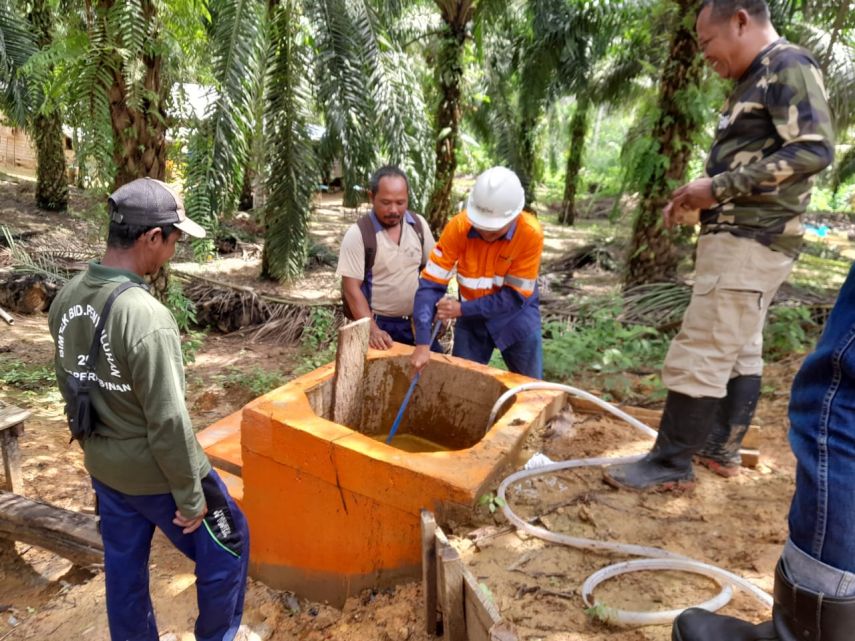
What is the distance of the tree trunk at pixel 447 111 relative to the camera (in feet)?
27.7

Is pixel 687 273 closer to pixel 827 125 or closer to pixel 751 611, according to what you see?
pixel 827 125

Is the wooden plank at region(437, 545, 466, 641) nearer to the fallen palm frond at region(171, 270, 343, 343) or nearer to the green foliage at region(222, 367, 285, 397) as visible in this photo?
the green foliage at region(222, 367, 285, 397)

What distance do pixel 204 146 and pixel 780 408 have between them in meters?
4.68

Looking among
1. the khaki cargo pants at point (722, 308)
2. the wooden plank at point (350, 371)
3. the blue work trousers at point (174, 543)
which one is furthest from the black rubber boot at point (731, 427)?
the blue work trousers at point (174, 543)

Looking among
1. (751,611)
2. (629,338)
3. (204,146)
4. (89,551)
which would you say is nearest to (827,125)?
(751,611)

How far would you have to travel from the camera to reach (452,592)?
2033 millimetres

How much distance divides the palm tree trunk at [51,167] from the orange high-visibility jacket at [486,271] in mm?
10805

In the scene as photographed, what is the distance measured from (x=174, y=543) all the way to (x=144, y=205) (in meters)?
1.27

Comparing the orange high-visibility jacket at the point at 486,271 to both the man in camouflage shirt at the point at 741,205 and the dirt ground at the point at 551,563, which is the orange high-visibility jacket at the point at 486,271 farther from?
the man in camouflage shirt at the point at 741,205

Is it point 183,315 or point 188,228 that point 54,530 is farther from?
point 183,315

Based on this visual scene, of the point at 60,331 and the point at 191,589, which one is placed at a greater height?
the point at 60,331

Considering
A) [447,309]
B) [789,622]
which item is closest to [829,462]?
[789,622]

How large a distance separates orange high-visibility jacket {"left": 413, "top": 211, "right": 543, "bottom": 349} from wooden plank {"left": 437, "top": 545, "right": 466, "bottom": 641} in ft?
5.06

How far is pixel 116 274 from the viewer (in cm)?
209
